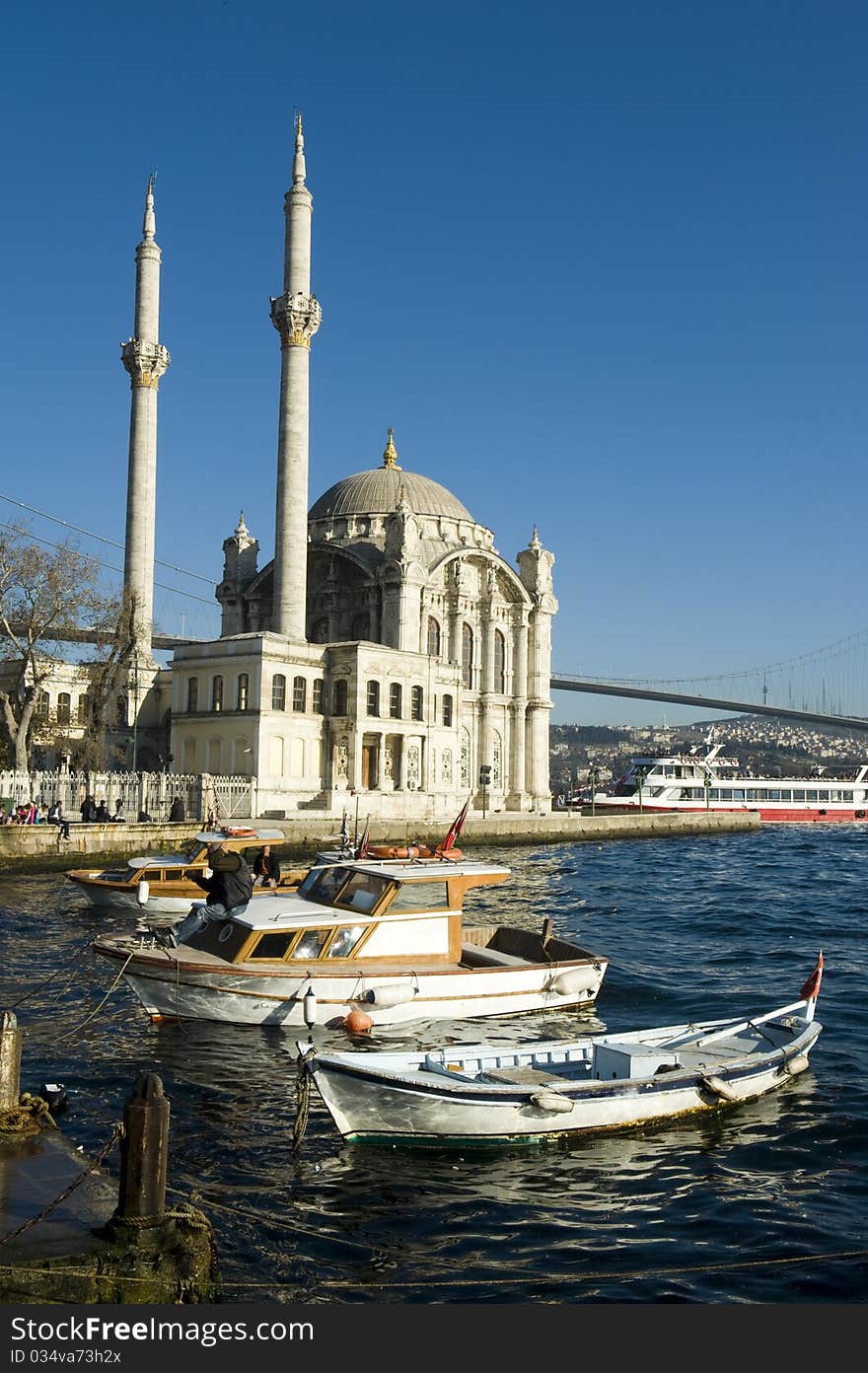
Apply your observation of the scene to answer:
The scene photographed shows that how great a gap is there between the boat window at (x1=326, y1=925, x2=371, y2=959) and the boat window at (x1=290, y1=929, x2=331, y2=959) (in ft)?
0.44

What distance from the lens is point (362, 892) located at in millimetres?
16234

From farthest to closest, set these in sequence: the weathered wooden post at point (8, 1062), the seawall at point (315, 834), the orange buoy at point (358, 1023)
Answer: the seawall at point (315, 834) → the orange buoy at point (358, 1023) → the weathered wooden post at point (8, 1062)

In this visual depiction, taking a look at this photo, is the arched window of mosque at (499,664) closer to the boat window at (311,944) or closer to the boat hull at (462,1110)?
the boat window at (311,944)

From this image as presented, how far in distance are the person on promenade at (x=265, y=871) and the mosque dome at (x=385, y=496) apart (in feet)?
165

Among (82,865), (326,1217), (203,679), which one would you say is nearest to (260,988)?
(326,1217)

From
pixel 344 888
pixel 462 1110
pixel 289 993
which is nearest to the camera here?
pixel 462 1110

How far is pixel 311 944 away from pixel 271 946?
0.52 meters

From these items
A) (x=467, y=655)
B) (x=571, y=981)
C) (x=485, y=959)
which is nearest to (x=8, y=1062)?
(x=485, y=959)

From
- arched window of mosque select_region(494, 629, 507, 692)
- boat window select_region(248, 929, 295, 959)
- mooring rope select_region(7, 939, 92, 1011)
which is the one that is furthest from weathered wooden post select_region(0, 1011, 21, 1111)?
arched window of mosque select_region(494, 629, 507, 692)

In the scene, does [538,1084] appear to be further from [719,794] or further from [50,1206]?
[719,794]

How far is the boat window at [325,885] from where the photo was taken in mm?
16562

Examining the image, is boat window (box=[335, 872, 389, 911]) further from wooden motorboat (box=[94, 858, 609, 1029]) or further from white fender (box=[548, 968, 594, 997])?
white fender (box=[548, 968, 594, 997])

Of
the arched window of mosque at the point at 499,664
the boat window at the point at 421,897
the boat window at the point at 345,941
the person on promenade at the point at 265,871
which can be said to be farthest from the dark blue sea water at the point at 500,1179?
the arched window of mosque at the point at 499,664
